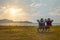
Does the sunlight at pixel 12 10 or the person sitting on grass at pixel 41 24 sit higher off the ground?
the sunlight at pixel 12 10

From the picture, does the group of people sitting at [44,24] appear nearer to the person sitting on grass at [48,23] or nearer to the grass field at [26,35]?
the person sitting on grass at [48,23]

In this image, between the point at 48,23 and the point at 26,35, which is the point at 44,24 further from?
the point at 26,35

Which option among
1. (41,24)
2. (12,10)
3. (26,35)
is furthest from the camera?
(12,10)

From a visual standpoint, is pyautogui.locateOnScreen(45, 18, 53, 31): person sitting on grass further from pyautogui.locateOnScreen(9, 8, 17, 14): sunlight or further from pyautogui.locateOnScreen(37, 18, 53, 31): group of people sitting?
pyautogui.locateOnScreen(9, 8, 17, 14): sunlight

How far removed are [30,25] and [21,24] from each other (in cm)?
38

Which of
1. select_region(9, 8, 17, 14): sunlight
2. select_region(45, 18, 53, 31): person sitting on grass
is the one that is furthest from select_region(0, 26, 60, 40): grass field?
select_region(9, 8, 17, 14): sunlight

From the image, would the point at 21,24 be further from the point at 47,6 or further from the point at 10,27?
the point at 47,6

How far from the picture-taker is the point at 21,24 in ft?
27.1

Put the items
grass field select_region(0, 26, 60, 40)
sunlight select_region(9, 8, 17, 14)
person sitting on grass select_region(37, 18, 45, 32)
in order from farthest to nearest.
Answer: sunlight select_region(9, 8, 17, 14) → person sitting on grass select_region(37, 18, 45, 32) → grass field select_region(0, 26, 60, 40)

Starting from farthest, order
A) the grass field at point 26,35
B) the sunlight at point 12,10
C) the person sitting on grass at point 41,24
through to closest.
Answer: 1. the sunlight at point 12,10
2. the person sitting on grass at point 41,24
3. the grass field at point 26,35

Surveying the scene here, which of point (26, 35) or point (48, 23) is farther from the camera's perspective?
point (48, 23)

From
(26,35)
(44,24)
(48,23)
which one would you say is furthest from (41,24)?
(26,35)

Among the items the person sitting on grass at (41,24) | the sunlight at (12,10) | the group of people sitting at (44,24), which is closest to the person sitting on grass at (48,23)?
the group of people sitting at (44,24)

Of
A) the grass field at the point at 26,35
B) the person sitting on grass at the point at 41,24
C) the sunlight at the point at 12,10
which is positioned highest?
the sunlight at the point at 12,10
